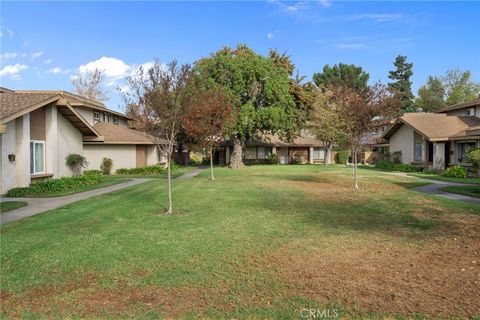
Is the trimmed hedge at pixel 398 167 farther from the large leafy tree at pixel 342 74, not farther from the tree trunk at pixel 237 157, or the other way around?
the large leafy tree at pixel 342 74

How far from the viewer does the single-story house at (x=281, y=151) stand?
54500 millimetres

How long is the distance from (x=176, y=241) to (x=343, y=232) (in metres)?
3.91

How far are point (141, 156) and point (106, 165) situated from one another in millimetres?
3481

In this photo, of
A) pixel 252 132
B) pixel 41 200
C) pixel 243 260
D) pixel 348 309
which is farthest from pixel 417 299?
pixel 252 132

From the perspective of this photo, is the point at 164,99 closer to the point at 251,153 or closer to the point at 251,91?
the point at 251,91

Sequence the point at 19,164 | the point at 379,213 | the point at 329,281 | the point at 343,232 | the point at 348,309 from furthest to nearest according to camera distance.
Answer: the point at 19,164, the point at 379,213, the point at 343,232, the point at 329,281, the point at 348,309

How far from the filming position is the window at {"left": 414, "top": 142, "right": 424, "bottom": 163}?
3403cm

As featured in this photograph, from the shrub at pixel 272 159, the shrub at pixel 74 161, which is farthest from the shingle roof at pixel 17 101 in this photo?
the shrub at pixel 272 159

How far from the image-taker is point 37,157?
61.2 ft

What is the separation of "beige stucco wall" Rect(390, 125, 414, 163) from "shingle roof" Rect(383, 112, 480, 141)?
65 cm

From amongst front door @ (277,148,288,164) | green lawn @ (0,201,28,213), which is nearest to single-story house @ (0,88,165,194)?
green lawn @ (0,201,28,213)

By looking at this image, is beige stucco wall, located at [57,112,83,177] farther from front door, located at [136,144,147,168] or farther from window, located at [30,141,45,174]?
front door, located at [136,144,147,168]

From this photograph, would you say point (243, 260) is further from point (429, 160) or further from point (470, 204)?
point (429, 160)

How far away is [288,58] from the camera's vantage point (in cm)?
5241
